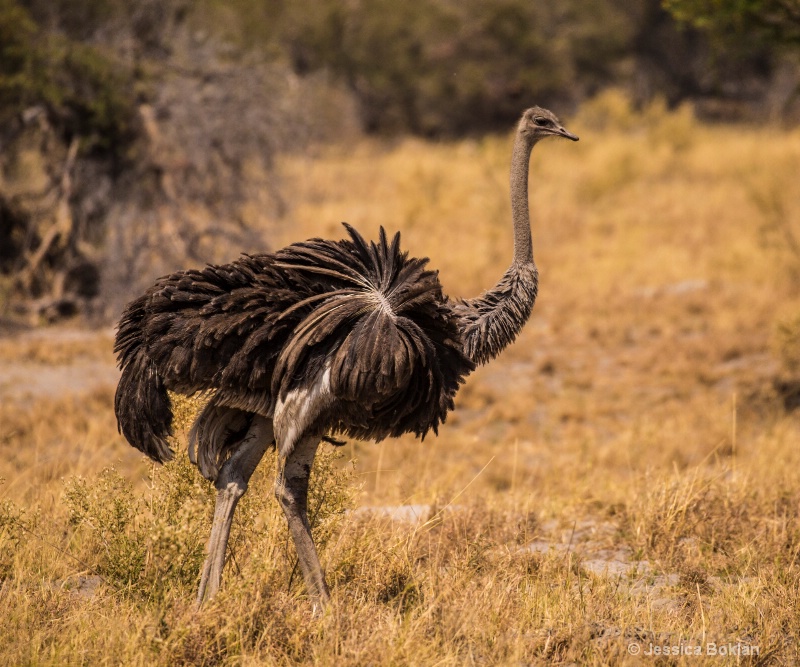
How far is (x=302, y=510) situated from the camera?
4410mm

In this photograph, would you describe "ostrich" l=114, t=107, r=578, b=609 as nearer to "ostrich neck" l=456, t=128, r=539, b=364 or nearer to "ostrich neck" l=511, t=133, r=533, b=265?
"ostrich neck" l=456, t=128, r=539, b=364

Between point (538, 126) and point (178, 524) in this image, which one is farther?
point (538, 126)

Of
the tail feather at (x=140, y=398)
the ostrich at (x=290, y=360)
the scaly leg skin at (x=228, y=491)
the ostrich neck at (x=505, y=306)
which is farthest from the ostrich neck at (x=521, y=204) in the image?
the tail feather at (x=140, y=398)

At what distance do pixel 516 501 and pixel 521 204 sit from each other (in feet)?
6.67

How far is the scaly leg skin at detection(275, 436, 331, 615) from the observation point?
14.3ft

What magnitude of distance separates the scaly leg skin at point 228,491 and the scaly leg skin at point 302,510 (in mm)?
151

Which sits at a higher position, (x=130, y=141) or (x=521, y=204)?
(x=130, y=141)

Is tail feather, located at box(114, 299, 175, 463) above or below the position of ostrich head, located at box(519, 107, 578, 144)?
below

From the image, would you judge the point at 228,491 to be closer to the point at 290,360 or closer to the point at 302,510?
the point at 302,510

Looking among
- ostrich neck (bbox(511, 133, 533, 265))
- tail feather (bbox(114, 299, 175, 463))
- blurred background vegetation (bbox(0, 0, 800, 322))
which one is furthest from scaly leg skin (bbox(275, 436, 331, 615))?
blurred background vegetation (bbox(0, 0, 800, 322))

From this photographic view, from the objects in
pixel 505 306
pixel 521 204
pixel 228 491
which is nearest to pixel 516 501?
pixel 505 306

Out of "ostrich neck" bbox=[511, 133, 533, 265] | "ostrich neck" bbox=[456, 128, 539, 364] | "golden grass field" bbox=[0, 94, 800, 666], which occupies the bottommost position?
"golden grass field" bbox=[0, 94, 800, 666]

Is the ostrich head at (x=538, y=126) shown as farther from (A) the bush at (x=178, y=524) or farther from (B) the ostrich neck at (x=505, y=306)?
(A) the bush at (x=178, y=524)

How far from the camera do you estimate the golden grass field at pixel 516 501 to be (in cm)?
421
